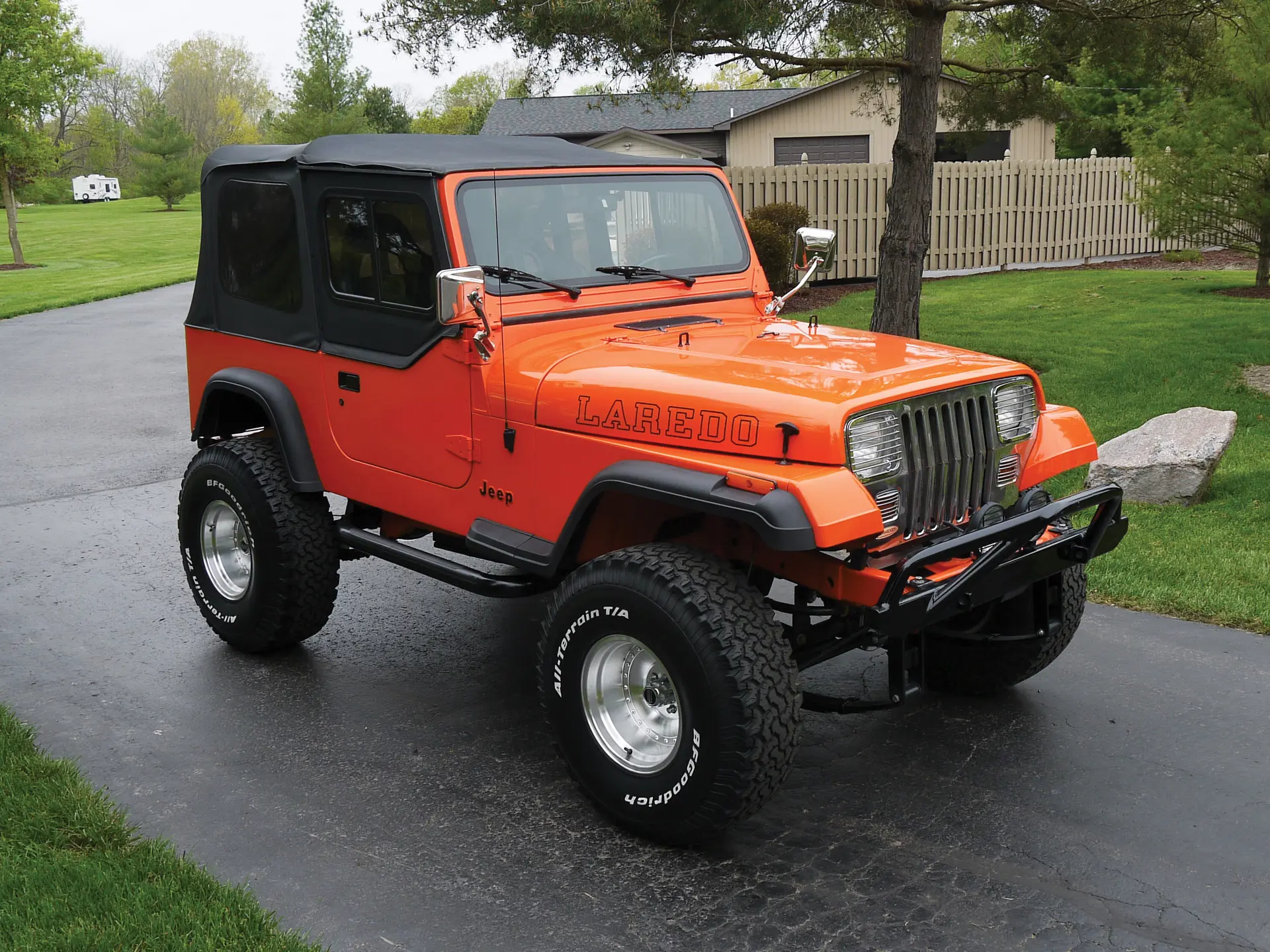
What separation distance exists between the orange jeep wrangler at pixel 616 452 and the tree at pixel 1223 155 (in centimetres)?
1099

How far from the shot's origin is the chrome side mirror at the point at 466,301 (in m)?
4.20

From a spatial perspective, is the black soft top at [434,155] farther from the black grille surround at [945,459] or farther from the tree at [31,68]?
the tree at [31,68]

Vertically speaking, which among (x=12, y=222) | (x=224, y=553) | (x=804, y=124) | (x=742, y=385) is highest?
(x=804, y=124)

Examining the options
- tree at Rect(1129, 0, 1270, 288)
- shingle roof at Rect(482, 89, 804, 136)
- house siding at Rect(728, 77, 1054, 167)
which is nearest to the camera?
tree at Rect(1129, 0, 1270, 288)

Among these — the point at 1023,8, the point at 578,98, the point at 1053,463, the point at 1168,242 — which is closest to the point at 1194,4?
the point at 1023,8

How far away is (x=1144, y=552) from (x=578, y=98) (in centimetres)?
3112

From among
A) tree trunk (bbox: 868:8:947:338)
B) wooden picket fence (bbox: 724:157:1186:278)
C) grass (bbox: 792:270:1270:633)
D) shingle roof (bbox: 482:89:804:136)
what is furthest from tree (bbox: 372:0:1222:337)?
shingle roof (bbox: 482:89:804:136)

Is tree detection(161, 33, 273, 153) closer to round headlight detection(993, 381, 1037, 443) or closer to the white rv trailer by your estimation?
the white rv trailer

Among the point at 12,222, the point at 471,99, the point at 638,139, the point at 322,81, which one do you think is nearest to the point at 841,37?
the point at 638,139

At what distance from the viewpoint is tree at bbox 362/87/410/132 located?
5016 cm

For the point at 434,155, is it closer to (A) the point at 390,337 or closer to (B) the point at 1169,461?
(A) the point at 390,337

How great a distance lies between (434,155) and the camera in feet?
16.2

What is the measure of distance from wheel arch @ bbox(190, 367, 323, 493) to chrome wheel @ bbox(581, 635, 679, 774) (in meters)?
1.83

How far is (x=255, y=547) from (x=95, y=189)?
6854 centimetres
